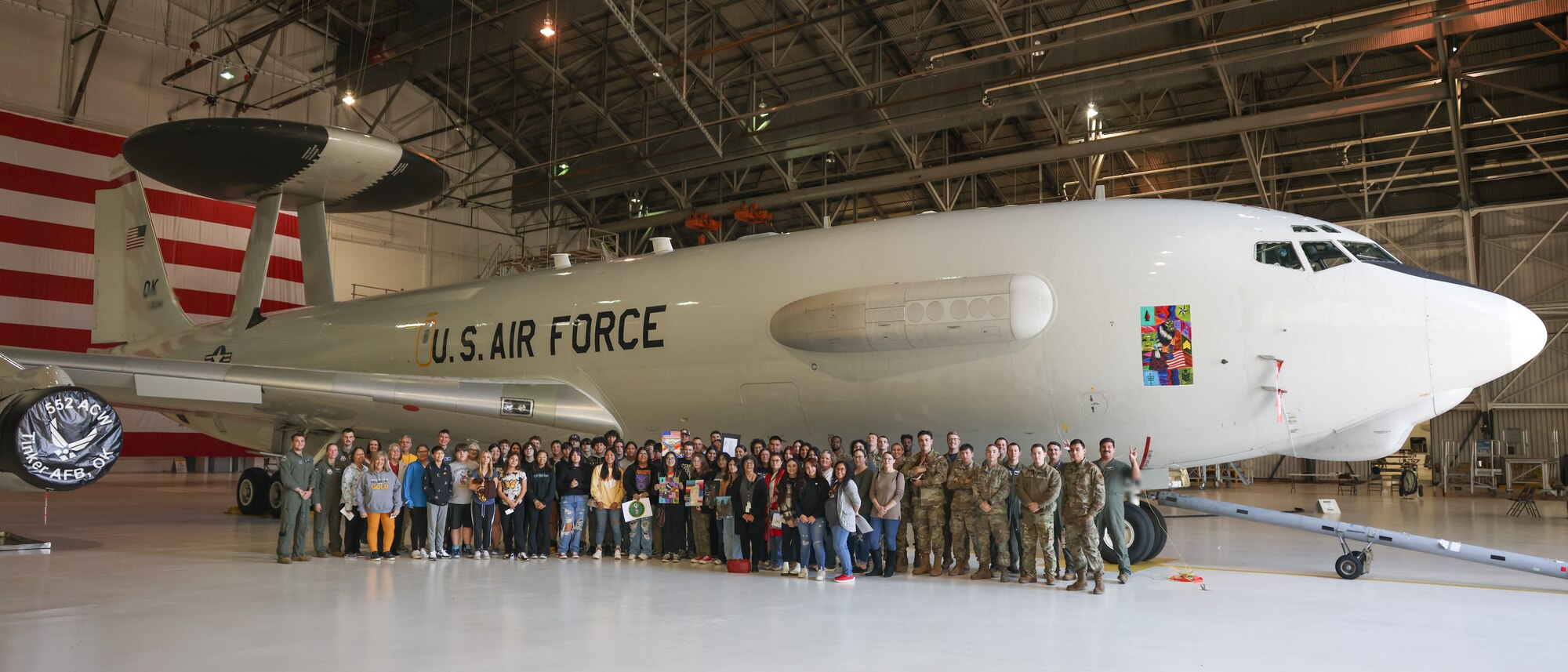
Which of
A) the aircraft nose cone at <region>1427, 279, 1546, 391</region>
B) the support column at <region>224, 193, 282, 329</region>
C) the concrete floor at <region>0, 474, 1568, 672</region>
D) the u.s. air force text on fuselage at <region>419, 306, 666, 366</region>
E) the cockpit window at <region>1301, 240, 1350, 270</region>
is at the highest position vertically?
the support column at <region>224, 193, 282, 329</region>

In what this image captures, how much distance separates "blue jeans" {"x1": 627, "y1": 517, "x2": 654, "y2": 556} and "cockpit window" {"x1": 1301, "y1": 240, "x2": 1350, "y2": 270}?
736cm

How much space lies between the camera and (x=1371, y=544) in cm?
924

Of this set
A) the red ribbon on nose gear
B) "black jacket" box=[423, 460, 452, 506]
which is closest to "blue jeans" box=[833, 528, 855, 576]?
the red ribbon on nose gear

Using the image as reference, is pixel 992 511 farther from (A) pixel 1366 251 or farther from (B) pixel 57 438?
(B) pixel 57 438

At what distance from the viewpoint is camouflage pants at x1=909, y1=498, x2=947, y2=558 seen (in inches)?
376

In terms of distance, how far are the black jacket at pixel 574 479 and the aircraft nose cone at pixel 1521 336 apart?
9.13 m

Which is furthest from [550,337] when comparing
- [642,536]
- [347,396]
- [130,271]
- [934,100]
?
[934,100]

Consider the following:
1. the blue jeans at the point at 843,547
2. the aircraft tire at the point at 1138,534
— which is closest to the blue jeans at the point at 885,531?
the blue jeans at the point at 843,547

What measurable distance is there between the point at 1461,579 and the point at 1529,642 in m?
3.38

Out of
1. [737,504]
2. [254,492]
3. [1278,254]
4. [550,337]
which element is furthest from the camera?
[254,492]

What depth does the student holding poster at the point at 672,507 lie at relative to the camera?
10.5m

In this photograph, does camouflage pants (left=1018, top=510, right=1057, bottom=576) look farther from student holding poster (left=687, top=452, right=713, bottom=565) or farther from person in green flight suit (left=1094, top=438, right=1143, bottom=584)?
student holding poster (left=687, top=452, right=713, bottom=565)

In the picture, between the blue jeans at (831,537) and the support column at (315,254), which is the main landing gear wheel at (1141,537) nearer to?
the blue jeans at (831,537)

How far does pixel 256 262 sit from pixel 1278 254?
1632cm
